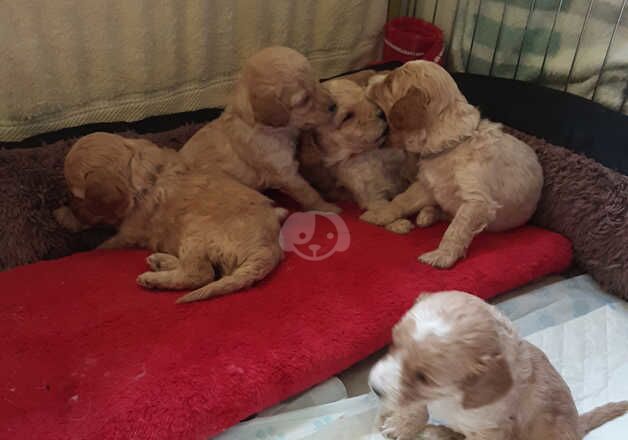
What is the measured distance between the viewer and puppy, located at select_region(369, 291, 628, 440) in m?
1.46

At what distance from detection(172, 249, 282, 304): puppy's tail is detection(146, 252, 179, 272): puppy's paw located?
0.20 m

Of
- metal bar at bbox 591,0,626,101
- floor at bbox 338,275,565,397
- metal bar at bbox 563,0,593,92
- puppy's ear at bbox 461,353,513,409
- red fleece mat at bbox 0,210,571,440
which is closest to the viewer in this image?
puppy's ear at bbox 461,353,513,409

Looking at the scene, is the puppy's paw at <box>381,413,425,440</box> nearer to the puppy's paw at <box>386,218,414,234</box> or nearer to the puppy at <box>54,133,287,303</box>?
the puppy at <box>54,133,287,303</box>

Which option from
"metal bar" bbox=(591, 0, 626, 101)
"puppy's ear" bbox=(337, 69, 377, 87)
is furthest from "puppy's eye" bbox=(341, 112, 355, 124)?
"metal bar" bbox=(591, 0, 626, 101)

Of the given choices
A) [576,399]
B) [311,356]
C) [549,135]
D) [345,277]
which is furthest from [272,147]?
[576,399]

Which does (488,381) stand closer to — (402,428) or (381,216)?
(402,428)

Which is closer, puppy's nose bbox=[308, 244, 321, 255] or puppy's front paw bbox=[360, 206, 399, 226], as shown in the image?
puppy's nose bbox=[308, 244, 321, 255]

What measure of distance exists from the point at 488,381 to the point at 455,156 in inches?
53.7

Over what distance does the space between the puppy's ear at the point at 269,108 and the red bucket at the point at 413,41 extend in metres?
1.44

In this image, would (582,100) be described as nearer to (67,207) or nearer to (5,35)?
(67,207)

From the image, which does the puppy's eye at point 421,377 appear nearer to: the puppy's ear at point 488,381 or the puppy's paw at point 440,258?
the puppy's ear at point 488,381

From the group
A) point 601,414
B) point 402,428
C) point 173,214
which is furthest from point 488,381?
point 173,214

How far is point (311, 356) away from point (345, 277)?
1.53 ft

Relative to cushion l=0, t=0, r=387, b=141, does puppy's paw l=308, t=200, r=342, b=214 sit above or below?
below
